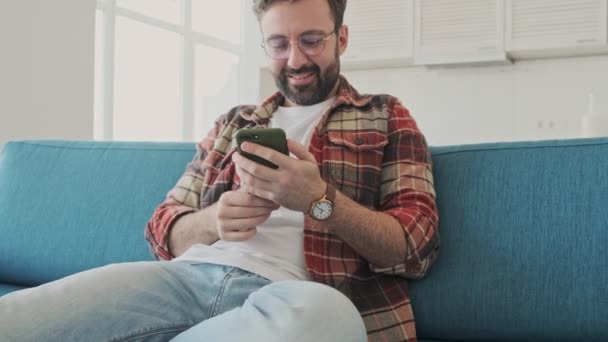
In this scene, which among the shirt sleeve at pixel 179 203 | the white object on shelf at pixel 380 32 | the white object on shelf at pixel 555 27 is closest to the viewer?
the shirt sleeve at pixel 179 203

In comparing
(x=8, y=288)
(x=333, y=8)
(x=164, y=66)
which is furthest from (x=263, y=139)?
(x=164, y=66)

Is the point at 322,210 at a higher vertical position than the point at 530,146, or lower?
lower

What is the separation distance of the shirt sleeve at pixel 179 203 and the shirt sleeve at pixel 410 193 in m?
0.43

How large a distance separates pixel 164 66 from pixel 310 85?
12.9 feet

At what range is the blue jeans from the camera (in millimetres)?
1035

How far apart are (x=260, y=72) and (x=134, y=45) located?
111cm

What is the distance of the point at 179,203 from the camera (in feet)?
5.45

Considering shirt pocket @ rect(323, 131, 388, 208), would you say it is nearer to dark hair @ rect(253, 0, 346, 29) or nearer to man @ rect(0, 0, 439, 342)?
man @ rect(0, 0, 439, 342)

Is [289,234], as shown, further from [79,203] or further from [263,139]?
[79,203]

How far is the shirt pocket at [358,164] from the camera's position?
4.91 ft

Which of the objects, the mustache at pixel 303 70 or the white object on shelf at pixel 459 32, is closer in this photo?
the mustache at pixel 303 70

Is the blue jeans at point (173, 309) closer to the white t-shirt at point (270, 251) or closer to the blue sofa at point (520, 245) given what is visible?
the white t-shirt at point (270, 251)

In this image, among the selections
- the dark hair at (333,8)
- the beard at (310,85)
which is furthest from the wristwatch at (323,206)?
the dark hair at (333,8)

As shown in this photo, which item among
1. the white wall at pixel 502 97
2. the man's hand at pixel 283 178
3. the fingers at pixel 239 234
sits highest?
the white wall at pixel 502 97
